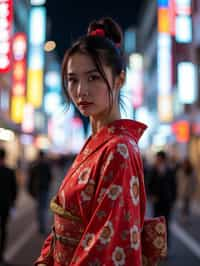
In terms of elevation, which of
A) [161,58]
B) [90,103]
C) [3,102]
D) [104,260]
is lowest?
[104,260]

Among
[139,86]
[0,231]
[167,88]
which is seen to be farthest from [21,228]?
[139,86]

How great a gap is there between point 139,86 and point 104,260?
31307 millimetres

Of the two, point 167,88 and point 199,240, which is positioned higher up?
point 167,88

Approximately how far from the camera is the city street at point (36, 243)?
651 cm

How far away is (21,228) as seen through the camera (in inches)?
379

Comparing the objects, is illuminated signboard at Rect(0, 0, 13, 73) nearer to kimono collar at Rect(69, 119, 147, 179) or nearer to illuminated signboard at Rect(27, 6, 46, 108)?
kimono collar at Rect(69, 119, 147, 179)

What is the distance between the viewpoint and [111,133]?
170 cm

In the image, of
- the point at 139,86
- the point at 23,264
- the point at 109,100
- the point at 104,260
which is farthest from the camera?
the point at 139,86

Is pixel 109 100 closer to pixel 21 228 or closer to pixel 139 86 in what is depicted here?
pixel 21 228

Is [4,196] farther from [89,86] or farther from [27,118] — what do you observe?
[27,118]

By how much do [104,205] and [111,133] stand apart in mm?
315

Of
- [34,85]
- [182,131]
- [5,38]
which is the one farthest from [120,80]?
[34,85]

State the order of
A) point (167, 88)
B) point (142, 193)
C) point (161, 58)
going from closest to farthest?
point (142, 193) < point (161, 58) < point (167, 88)

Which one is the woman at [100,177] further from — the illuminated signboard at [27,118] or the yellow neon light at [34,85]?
the illuminated signboard at [27,118]
